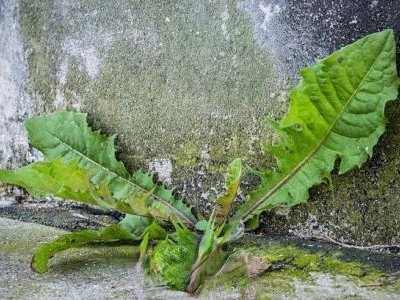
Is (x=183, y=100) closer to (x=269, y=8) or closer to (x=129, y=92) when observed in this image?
(x=129, y=92)

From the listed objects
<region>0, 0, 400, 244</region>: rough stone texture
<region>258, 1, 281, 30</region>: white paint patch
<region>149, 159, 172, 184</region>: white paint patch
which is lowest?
<region>149, 159, 172, 184</region>: white paint patch

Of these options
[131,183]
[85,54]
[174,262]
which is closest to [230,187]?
[174,262]

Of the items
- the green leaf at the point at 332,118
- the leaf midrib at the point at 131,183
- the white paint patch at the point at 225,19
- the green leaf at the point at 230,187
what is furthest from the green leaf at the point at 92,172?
the white paint patch at the point at 225,19

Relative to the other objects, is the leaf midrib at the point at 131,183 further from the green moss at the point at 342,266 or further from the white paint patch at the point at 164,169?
the green moss at the point at 342,266

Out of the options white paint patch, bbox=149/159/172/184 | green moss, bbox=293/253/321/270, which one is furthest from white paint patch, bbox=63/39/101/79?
green moss, bbox=293/253/321/270

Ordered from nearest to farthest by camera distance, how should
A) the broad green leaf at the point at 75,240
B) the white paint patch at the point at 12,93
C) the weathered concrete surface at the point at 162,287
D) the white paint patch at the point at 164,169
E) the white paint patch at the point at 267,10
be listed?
the weathered concrete surface at the point at 162,287, the broad green leaf at the point at 75,240, the white paint patch at the point at 267,10, the white paint patch at the point at 164,169, the white paint patch at the point at 12,93

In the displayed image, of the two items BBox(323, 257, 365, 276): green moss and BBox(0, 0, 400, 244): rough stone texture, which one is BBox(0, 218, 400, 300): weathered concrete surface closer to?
BBox(323, 257, 365, 276): green moss

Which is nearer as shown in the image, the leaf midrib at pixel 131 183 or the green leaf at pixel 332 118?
the green leaf at pixel 332 118
